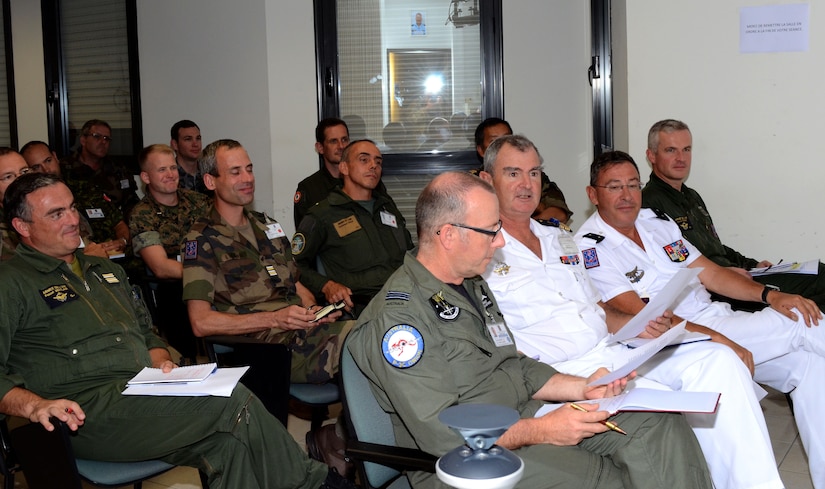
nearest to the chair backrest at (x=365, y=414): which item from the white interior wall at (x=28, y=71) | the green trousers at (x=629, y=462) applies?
the green trousers at (x=629, y=462)

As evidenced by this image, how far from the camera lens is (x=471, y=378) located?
2047 mm

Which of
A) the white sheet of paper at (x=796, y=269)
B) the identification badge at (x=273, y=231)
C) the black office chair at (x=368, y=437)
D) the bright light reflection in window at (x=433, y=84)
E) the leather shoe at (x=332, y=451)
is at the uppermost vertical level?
the bright light reflection in window at (x=433, y=84)

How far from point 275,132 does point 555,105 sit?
2039 millimetres

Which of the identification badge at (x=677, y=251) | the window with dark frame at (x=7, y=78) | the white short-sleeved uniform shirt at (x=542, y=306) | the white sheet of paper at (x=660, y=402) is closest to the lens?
the white sheet of paper at (x=660, y=402)

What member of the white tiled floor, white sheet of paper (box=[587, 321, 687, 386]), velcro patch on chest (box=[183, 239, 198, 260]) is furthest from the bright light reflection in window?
white sheet of paper (box=[587, 321, 687, 386])

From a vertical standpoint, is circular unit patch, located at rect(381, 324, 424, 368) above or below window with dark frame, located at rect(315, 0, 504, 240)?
below

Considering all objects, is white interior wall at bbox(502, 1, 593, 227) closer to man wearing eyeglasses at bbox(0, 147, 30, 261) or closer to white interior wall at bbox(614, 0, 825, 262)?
white interior wall at bbox(614, 0, 825, 262)

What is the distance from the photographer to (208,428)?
2416 millimetres

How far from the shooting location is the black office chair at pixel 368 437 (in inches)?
74.2

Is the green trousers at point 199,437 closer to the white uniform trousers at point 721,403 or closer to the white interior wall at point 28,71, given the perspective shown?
the white uniform trousers at point 721,403

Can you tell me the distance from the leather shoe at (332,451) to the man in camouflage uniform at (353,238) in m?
0.96

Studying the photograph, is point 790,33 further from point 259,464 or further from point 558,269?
point 259,464

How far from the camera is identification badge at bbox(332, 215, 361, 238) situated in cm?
404

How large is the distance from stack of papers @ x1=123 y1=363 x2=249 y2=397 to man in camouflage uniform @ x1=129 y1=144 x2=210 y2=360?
3.90 ft
